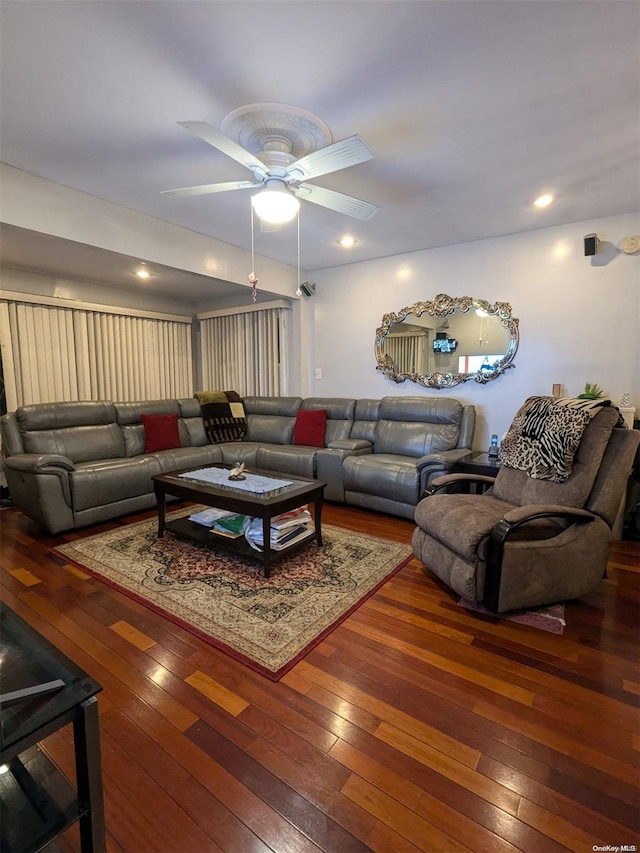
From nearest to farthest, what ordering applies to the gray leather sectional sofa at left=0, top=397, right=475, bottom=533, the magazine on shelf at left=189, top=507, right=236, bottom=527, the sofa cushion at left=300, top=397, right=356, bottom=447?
the magazine on shelf at left=189, top=507, right=236, bottom=527 → the gray leather sectional sofa at left=0, top=397, right=475, bottom=533 → the sofa cushion at left=300, top=397, right=356, bottom=447

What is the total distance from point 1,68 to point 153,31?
0.75m

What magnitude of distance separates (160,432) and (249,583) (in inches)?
94.3

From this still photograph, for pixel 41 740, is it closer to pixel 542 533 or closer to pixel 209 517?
pixel 209 517

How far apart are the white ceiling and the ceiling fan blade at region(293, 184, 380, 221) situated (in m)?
0.31

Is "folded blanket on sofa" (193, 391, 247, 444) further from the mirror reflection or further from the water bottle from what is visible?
the water bottle

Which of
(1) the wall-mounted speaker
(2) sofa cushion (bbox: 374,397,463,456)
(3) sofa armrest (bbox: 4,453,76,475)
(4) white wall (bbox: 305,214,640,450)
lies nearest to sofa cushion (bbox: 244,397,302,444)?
(4) white wall (bbox: 305,214,640,450)

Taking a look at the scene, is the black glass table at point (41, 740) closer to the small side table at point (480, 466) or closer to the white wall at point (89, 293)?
the small side table at point (480, 466)

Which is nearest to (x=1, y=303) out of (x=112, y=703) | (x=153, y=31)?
(x=153, y=31)

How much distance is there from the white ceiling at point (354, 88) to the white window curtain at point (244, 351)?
2.42 m

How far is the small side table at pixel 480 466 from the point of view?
10.1 feet

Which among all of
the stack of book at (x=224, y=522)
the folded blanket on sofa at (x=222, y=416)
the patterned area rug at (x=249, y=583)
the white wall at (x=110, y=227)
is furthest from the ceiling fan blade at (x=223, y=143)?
the folded blanket on sofa at (x=222, y=416)

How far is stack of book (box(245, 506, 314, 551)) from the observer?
2.48 m

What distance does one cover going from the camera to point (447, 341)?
4047mm

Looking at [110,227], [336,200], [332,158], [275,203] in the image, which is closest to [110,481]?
[110,227]
